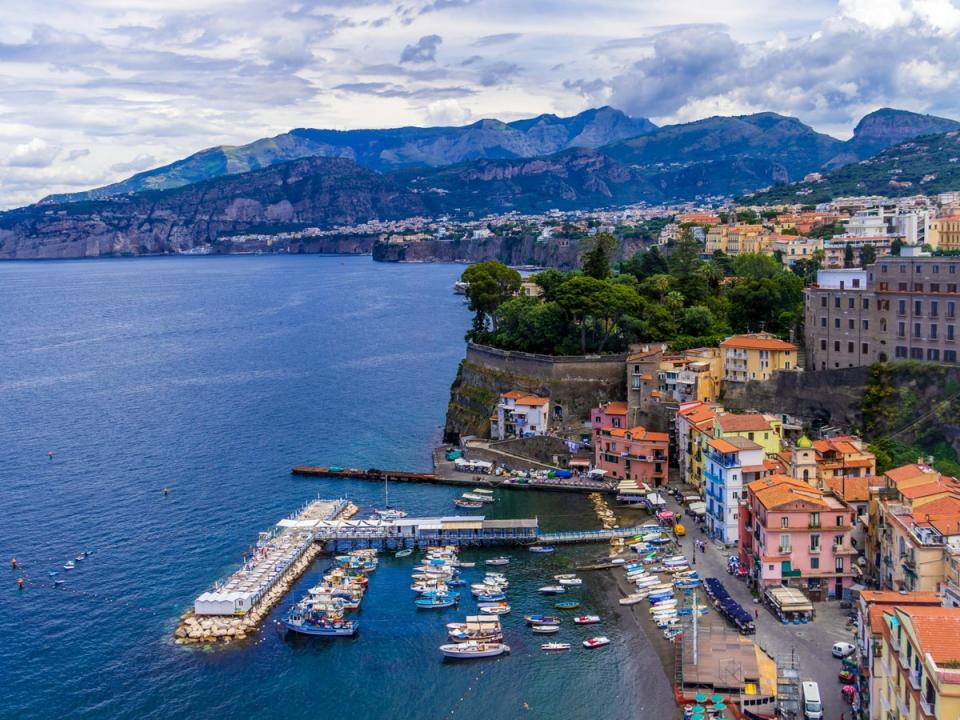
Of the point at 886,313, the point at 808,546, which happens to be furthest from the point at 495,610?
the point at 886,313

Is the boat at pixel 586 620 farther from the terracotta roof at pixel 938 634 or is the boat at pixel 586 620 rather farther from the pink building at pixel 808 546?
the terracotta roof at pixel 938 634

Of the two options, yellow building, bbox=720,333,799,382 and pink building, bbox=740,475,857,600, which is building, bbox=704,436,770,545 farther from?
yellow building, bbox=720,333,799,382

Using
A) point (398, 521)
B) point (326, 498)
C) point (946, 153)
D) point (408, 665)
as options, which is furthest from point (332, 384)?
point (946, 153)

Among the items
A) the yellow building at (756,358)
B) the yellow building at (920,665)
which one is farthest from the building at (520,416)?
the yellow building at (920,665)

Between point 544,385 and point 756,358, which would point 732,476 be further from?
point 544,385

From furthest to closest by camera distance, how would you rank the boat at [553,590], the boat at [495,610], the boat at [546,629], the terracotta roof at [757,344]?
1. the terracotta roof at [757,344]
2. the boat at [553,590]
3. the boat at [495,610]
4. the boat at [546,629]

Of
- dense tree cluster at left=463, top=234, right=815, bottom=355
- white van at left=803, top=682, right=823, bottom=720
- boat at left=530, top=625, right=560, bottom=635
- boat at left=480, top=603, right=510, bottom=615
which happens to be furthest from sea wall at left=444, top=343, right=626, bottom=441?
white van at left=803, top=682, right=823, bottom=720

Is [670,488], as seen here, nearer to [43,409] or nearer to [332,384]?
[332,384]
